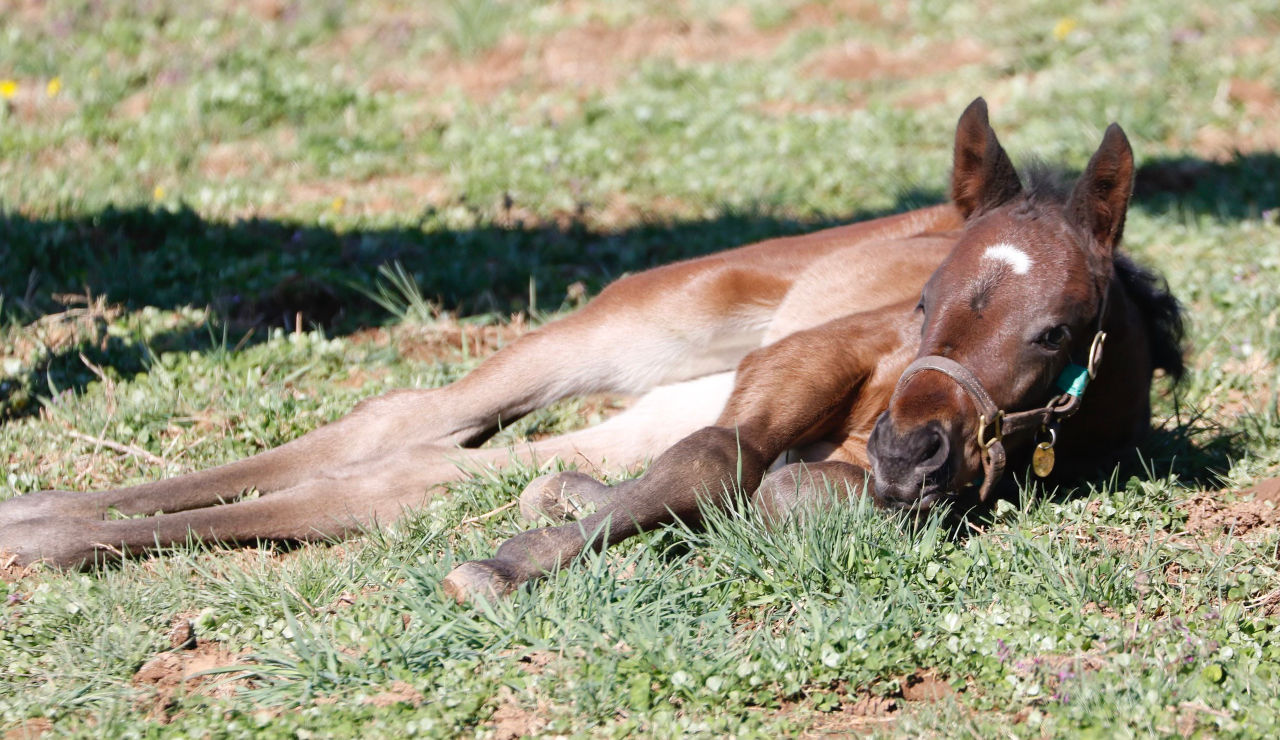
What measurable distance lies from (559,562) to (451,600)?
0.98 ft

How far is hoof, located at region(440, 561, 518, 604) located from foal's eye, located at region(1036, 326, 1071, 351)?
1539 mm

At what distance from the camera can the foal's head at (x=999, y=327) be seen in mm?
3055

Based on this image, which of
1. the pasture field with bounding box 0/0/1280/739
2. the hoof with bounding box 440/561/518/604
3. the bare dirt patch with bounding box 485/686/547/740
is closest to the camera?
the bare dirt patch with bounding box 485/686/547/740

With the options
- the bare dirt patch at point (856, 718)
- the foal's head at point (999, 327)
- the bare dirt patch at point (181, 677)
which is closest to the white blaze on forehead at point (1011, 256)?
the foal's head at point (999, 327)

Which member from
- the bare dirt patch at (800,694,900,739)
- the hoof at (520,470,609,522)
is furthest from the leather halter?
the hoof at (520,470,609,522)

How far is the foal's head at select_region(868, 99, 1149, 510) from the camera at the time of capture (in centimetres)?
305

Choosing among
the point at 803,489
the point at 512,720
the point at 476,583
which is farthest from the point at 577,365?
the point at 512,720

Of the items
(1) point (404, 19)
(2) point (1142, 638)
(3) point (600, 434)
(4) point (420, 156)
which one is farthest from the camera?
(1) point (404, 19)

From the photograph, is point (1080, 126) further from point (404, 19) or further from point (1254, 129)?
point (404, 19)

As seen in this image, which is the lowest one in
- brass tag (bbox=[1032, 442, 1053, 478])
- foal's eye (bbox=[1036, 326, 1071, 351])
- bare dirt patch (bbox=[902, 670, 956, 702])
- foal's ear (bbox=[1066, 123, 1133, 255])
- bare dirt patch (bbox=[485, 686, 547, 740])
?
bare dirt patch (bbox=[902, 670, 956, 702])

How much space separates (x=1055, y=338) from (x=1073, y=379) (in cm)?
15

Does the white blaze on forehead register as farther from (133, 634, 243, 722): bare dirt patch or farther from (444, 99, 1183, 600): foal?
(133, 634, 243, 722): bare dirt patch

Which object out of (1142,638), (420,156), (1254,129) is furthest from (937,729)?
(1254,129)

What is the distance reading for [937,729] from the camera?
2.61 meters
